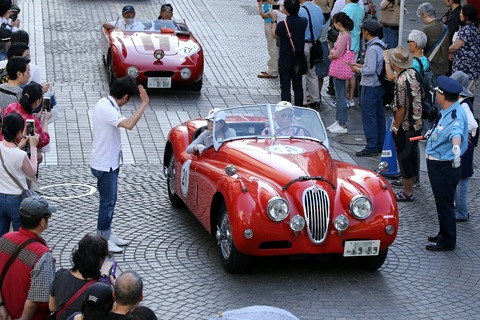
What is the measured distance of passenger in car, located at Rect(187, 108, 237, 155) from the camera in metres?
10.6

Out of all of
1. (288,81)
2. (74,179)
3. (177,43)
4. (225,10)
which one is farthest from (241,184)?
(225,10)

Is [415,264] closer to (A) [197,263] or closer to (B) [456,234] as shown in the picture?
(B) [456,234]

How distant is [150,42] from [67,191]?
5.49 meters

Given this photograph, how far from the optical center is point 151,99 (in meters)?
16.8

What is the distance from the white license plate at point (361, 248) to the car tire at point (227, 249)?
1000 millimetres

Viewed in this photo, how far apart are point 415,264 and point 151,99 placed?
795 cm

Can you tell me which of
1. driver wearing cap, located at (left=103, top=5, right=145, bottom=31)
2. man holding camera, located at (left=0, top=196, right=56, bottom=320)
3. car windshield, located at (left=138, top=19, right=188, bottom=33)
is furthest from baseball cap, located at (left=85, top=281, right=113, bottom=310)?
driver wearing cap, located at (left=103, top=5, right=145, bottom=31)

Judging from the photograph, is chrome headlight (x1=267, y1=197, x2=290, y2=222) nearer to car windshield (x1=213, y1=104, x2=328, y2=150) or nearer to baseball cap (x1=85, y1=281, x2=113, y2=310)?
car windshield (x1=213, y1=104, x2=328, y2=150)

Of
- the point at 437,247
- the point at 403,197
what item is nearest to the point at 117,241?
the point at 437,247

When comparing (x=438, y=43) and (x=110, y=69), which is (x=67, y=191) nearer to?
(x=110, y=69)

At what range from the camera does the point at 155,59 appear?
54.2ft

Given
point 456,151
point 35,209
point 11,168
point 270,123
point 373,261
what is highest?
point 35,209

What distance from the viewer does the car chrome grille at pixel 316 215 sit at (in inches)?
361

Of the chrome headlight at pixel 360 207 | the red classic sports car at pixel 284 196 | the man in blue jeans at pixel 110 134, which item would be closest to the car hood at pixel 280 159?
the red classic sports car at pixel 284 196
